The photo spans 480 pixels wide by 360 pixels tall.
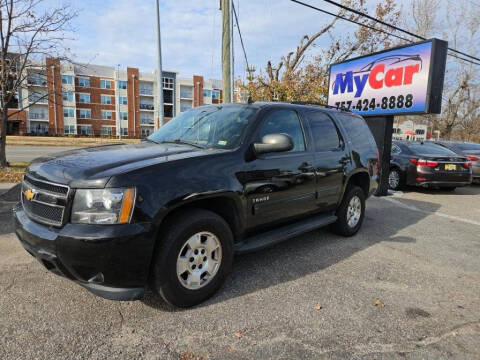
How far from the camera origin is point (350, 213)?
4941 millimetres

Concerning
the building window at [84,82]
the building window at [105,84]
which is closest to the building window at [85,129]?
the building window at [84,82]

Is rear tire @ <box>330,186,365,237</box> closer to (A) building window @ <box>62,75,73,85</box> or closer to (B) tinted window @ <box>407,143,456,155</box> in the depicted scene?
(B) tinted window @ <box>407,143,456,155</box>

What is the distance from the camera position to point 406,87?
8.18m

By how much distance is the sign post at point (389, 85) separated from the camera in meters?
7.65

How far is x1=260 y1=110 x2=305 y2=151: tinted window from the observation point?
11.7 ft

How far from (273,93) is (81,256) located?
21494 millimetres

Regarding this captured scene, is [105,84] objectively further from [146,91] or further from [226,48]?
[226,48]

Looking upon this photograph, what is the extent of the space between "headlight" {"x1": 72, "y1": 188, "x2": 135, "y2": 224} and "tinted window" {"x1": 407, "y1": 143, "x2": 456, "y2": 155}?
30.2 ft

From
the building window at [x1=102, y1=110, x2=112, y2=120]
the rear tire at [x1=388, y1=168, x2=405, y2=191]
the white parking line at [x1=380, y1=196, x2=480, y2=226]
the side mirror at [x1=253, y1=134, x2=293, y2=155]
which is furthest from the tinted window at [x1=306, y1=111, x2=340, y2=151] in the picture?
the building window at [x1=102, y1=110, x2=112, y2=120]

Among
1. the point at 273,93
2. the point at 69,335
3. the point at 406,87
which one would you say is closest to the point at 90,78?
the point at 273,93

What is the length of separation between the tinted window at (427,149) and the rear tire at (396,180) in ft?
2.54

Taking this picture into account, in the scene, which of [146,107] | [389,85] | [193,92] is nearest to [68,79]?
[146,107]

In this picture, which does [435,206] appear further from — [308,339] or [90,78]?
[90,78]

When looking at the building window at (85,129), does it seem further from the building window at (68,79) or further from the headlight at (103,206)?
the headlight at (103,206)
